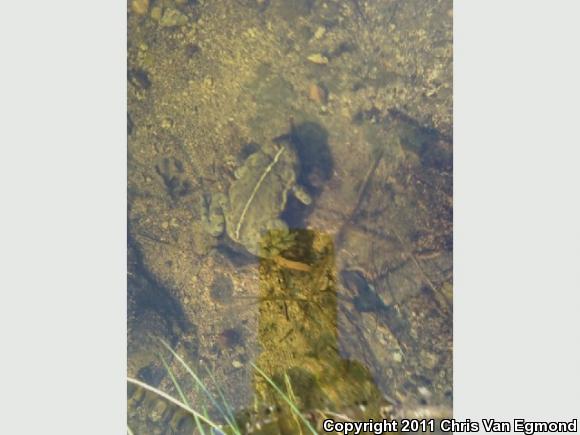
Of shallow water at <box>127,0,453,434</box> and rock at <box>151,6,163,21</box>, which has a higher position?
rock at <box>151,6,163,21</box>

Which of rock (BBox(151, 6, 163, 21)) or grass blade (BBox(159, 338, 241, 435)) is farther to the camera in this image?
rock (BBox(151, 6, 163, 21))

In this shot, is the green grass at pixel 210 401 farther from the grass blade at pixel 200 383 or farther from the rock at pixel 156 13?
the rock at pixel 156 13

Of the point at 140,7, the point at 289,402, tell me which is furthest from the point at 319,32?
the point at 289,402

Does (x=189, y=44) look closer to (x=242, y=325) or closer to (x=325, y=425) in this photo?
(x=242, y=325)

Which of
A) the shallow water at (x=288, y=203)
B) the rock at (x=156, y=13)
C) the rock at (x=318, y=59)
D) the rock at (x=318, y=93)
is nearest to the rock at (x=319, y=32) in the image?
the shallow water at (x=288, y=203)

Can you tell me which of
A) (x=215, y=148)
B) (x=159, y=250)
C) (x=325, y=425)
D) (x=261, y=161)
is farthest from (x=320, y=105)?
(x=325, y=425)

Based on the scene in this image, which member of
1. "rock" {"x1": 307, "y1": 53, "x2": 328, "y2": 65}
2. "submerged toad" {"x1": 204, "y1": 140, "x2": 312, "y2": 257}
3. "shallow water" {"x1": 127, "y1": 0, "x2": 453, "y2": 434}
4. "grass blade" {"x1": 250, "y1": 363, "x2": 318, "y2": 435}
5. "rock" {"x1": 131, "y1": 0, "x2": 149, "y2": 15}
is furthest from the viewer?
"rock" {"x1": 307, "y1": 53, "x2": 328, "y2": 65}

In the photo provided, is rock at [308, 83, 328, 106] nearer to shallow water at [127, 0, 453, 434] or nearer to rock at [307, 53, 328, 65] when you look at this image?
shallow water at [127, 0, 453, 434]

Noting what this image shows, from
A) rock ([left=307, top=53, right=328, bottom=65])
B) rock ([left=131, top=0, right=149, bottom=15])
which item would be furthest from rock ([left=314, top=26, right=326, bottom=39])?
rock ([left=131, top=0, right=149, bottom=15])

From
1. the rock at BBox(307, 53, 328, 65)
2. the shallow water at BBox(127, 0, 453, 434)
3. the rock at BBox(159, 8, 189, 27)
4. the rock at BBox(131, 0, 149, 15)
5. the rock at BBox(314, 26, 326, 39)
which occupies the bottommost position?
the shallow water at BBox(127, 0, 453, 434)
